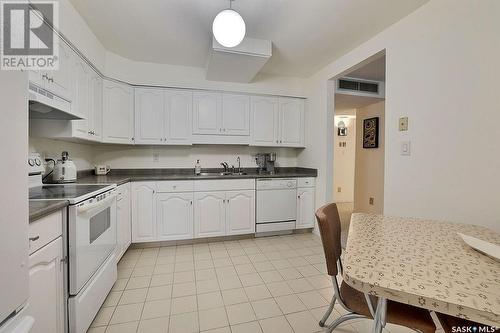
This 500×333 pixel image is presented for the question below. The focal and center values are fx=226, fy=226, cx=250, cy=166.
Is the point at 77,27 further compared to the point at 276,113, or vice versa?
the point at 276,113

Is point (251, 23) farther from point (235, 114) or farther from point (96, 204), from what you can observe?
point (96, 204)

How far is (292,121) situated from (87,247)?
2990mm

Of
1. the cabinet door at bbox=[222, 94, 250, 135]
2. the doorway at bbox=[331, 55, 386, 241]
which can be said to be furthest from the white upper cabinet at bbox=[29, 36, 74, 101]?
the doorway at bbox=[331, 55, 386, 241]

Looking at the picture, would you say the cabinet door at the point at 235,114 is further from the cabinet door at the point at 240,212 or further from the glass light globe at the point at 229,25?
the glass light globe at the point at 229,25

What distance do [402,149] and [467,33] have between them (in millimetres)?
889

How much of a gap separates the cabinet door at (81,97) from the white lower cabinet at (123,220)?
0.63 meters

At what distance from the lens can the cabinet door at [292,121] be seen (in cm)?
352

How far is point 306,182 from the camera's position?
3334mm

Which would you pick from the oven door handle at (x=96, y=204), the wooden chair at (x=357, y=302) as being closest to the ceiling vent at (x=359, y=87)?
the wooden chair at (x=357, y=302)

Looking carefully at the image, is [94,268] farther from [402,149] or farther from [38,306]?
[402,149]

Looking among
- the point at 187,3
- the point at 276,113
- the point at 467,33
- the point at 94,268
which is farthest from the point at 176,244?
the point at 467,33

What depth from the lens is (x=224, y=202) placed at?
2.96 m

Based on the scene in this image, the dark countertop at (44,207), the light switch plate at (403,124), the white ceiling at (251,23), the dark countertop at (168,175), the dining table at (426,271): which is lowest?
the dining table at (426,271)

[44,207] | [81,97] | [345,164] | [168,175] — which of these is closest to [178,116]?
[168,175]
